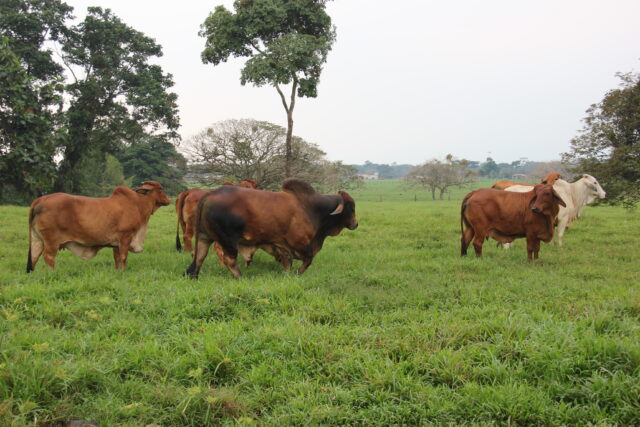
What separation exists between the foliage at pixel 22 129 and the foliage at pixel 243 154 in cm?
2204

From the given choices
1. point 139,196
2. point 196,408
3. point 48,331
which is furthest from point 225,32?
point 196,408

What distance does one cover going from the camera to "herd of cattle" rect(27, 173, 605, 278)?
20.6 feet

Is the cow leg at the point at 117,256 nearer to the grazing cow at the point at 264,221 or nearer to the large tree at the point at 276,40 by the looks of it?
the grazing cow at the point at 264,221

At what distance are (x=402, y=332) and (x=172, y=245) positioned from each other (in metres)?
6.84

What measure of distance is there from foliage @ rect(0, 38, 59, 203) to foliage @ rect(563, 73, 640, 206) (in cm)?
1078

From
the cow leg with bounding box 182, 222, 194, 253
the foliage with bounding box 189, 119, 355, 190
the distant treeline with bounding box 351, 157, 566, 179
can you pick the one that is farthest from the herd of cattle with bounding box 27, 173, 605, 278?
the distant treeline with bounding box 351, 157, 566, 179

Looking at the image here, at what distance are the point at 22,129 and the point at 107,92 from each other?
16987mm

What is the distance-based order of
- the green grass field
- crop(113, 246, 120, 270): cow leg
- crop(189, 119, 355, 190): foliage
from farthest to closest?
crop(189, 119, 355, 190): foliage → crop(113, 246, 120, 270): cow leg → the green grass field

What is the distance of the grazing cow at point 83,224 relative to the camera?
623cm

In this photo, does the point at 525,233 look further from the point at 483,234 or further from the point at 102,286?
the point at 102,286

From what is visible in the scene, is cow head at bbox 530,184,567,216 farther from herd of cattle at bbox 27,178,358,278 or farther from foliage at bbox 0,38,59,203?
foliage at bbox 0,38,59,203

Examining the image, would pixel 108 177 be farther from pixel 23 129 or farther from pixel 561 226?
pixel 561 226

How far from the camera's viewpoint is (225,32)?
66.2ft

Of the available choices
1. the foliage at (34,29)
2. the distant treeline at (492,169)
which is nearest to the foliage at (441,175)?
the distant treeline at (492,169)
